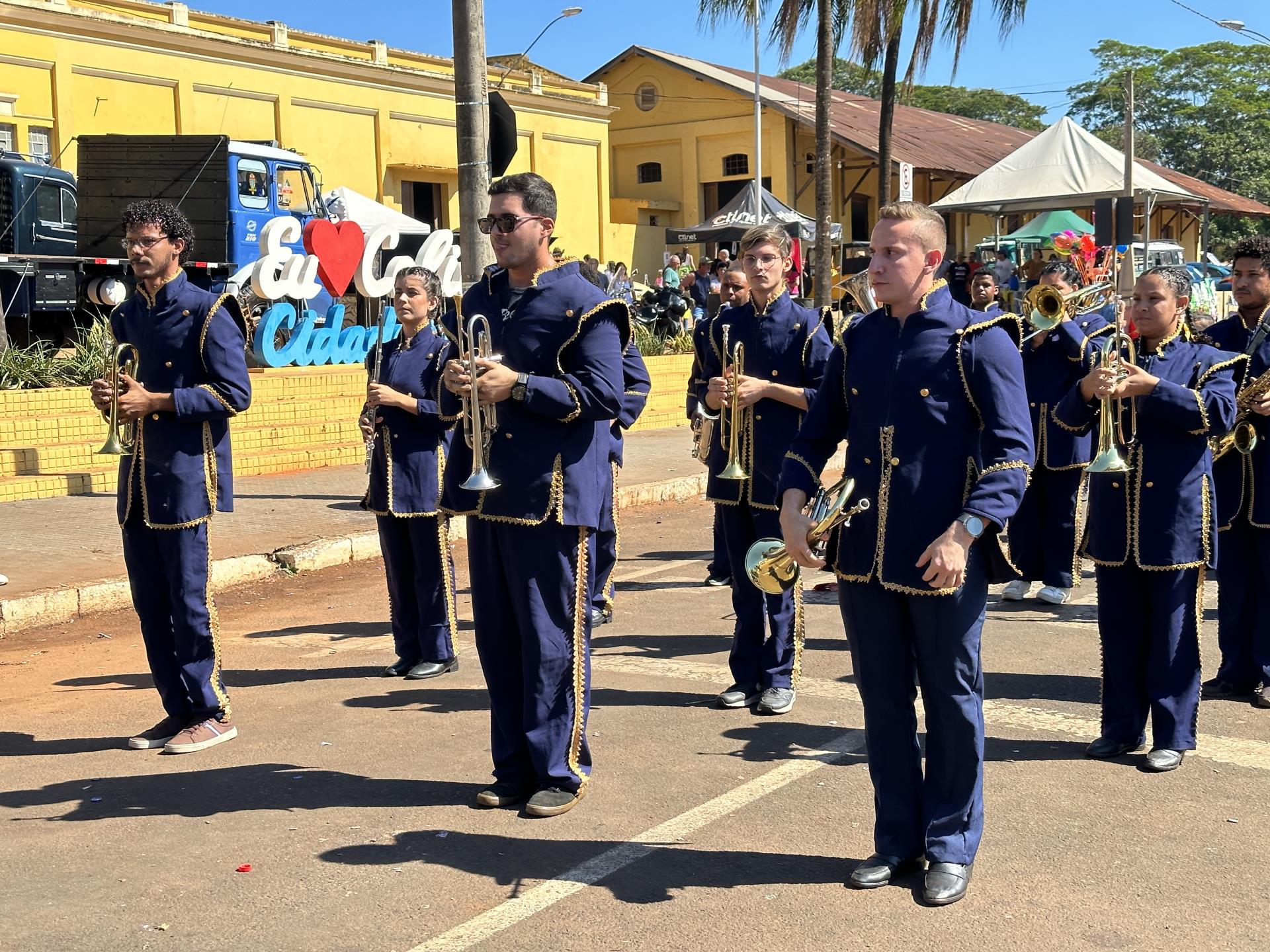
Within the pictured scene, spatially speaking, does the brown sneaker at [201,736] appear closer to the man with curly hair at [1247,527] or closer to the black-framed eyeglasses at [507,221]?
the black-framed eyeglasses at [507,221]

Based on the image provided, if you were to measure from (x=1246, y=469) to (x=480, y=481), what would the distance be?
384cm

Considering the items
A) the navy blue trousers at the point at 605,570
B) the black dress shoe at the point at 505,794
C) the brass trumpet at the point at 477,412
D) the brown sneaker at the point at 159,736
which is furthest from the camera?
the navy blue trousers at the point at 605,570

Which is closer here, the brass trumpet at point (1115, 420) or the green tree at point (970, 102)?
the brass trumpet at point (1115, 420)

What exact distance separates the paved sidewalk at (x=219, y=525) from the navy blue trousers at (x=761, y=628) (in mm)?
4478

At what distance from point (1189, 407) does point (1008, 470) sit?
6.02ft

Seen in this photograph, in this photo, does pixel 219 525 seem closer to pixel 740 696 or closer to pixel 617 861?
pixel 740 696

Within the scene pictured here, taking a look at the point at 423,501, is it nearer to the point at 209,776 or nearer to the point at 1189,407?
the point at 209,776

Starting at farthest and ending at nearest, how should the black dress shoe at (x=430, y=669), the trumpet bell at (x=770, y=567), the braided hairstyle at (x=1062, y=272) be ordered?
the braided hairstyle at (x=1062, y=272) → the black dress shoe at (x=430, y=669) → the trumpet bell at (x=770, y=567)

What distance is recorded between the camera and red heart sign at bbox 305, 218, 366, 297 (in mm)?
16297

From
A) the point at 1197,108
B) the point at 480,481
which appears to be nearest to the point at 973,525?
the point at 480,481

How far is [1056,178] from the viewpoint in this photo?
25.0m

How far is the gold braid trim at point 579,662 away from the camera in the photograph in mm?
5270

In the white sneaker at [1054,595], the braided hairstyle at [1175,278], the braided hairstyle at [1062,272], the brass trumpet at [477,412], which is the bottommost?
the white sneaker at [1054,595]

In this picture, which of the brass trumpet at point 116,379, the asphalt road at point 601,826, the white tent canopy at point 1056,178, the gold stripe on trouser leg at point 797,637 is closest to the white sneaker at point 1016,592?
the asphalt road at point 601,826
